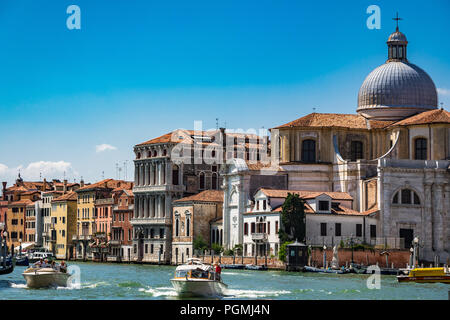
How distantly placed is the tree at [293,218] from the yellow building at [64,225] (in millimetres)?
34478

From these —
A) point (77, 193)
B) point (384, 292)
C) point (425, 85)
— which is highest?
point (425, 85)

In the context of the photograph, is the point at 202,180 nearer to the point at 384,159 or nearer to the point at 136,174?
the point at 136,174

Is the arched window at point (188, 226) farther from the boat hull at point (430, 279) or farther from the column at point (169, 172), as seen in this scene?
the boat hull at point (430, 279)

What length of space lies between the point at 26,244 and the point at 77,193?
9.18 m

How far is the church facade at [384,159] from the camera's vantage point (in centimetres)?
5731

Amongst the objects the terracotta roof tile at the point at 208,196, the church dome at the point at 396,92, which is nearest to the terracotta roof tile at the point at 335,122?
the church dome at the point at 396,92

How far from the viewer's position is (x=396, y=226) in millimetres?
56969

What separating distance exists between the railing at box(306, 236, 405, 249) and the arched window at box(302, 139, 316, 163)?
946cm

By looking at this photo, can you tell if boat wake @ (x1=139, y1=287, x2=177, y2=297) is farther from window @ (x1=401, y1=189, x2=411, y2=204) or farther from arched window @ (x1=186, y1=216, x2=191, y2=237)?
arched window @ (x1=186, y1=216, x2=191, y2=237)

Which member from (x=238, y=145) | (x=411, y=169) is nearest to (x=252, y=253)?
(x=411, y=169)

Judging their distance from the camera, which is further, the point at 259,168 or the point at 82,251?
the point at 82,251

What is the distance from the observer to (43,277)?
35.5 meters
